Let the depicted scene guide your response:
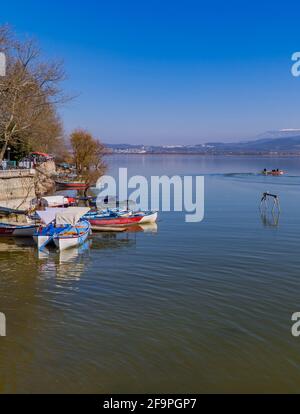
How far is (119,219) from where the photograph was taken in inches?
1291

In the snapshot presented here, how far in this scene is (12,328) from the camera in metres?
13.8

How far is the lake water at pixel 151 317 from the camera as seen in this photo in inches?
430

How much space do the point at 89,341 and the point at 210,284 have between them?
6978 millimetres

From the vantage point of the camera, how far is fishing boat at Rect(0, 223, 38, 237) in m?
28.1

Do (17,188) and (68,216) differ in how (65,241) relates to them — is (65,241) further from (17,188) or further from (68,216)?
(17,188)

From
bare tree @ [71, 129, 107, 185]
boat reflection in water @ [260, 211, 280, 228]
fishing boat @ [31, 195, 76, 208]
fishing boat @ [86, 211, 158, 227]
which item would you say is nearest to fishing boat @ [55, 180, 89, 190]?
bare tree @ [71, 129, 107, 185]

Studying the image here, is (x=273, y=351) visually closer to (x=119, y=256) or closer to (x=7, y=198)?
(x=119, y=256)

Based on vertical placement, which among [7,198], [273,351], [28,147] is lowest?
[273,351]

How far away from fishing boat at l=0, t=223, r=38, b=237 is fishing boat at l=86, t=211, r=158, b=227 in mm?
5217

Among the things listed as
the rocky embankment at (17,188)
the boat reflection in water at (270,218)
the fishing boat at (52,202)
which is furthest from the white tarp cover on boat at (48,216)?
the boat reflection in water at (270,218)

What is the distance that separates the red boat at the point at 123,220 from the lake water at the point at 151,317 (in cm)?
546

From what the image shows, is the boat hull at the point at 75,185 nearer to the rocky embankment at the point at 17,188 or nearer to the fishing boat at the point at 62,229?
the rocky embankment at the point at 17,188

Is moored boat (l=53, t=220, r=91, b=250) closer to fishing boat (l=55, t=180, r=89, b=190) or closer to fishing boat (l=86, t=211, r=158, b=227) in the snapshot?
fishing boat (l=86, t=211, r=158, b=227)

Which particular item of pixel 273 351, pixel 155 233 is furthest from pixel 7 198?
pixel 273 351
